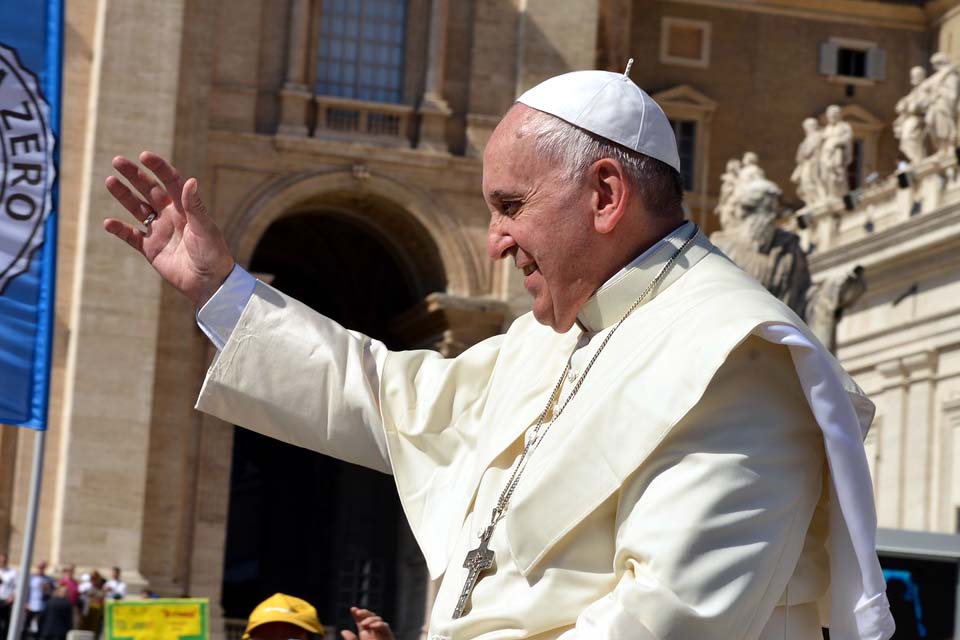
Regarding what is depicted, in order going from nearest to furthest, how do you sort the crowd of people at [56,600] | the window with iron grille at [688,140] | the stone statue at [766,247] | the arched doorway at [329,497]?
1. the stone statue at [766,247]
2. the crowd of people at [56,600]
3. the arched doorway at [329,497]
4. the window with iron grille at [688,140]

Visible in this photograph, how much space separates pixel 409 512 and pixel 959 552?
10.1 m

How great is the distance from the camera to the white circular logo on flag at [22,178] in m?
8.73

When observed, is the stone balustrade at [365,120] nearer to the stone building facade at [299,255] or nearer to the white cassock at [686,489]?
the stone building facade at [299,255]

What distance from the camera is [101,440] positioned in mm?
27719

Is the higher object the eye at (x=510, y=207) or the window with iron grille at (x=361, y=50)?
the window with iron grille at (x=361, y=50)

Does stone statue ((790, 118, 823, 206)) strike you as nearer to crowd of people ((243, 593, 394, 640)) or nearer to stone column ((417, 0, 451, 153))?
stone column ((417, 0, 451, 153))

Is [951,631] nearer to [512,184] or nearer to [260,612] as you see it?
[260,612]

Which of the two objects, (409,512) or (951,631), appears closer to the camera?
(409,512)

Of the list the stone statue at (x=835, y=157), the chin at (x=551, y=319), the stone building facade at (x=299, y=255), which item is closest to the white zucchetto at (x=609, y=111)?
the chin at (x=551, y=319)

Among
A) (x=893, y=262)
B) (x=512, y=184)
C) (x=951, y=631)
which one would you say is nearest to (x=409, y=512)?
(x=512, y=184)

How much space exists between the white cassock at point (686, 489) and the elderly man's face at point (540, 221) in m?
0.05

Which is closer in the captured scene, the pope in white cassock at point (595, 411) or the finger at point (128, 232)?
the pope in white cassock at point (595, 411)

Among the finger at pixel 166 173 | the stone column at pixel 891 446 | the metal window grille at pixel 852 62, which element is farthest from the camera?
the metal window grille at pixel 852 62

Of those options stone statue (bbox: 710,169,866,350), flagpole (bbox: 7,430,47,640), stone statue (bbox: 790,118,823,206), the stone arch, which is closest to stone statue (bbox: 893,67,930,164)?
stone statue (bbox: 790,118,823,206)
